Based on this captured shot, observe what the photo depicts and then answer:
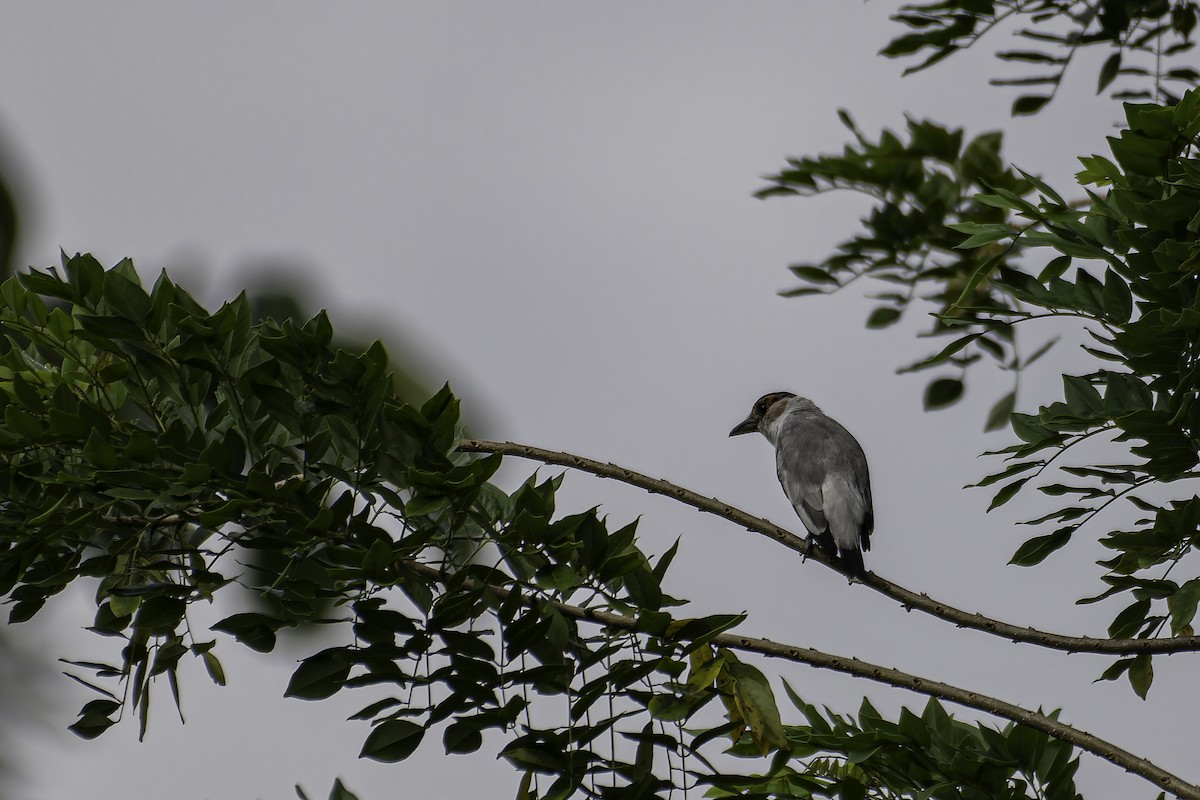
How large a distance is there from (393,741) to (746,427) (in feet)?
14.7

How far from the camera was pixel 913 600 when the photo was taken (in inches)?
104

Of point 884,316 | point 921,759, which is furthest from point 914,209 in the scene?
point 921,759

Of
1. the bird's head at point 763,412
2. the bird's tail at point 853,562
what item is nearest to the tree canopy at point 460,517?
the bird's tail at point 853,562

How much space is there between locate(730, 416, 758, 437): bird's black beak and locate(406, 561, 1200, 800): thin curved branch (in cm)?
391

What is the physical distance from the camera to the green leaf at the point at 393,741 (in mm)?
2059

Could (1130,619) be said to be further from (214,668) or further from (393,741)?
(214,668)

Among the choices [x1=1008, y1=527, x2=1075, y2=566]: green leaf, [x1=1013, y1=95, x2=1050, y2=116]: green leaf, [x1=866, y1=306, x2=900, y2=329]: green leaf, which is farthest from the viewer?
[x1=866, y1=306, x2=900, y2=329]: green leaf

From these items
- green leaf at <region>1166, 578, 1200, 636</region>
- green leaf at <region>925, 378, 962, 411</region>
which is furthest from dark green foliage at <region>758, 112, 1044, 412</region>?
green leaf at <region>1166, 578, 1200, 636</region>

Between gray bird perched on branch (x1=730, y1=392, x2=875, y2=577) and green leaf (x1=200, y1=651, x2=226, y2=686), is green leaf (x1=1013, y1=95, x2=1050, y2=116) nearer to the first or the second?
gray bird perched on branch (x1=730, y1=392, x2=875, y2=577)

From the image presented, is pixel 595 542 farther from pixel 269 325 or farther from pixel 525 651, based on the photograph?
pixel 269 325

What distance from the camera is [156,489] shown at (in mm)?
2010

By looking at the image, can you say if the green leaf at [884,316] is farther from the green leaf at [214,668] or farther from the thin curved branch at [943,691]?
the green leaf at [214,668]

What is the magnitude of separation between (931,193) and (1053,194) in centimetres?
222

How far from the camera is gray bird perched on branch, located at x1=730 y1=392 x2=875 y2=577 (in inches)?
171
